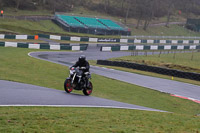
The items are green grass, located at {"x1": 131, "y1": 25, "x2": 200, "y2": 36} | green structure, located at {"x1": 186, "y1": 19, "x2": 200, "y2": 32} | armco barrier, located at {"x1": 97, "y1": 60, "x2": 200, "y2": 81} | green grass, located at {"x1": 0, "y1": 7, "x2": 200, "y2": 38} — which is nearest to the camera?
armco barrier, located at {"x1": 97, "y1": 60, "x2": 200, "y2": 81}

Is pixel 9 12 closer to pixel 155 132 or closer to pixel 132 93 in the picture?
pixel 132 93

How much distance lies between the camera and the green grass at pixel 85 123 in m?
7.65

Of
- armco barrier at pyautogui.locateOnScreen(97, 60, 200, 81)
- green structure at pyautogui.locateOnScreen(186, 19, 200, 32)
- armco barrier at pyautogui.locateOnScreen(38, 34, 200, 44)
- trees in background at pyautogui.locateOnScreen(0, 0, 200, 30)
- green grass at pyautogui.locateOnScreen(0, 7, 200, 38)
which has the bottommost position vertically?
armco barrier at pyautogui.locateOnScreen(97, 60, 200, 81)

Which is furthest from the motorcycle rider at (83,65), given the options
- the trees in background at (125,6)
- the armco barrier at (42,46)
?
the trees in background at (125,6)

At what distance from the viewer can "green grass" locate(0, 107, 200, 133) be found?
25.1ft

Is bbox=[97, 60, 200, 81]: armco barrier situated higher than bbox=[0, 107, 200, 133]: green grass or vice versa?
bbox=[0, 107, 200, 133]: green grass

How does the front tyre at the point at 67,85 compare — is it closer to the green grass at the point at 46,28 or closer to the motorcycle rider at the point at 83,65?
the motorcycle rider at the point at 83,65

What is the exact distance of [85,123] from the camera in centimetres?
858

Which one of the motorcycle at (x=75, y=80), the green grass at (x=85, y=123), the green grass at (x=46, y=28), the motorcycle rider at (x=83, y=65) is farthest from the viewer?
the green grass at (x=46, y=28)

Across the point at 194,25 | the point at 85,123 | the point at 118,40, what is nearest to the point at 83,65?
the point at 85,123

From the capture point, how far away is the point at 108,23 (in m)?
78.1

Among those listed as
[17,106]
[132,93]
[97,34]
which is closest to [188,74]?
[132,93]

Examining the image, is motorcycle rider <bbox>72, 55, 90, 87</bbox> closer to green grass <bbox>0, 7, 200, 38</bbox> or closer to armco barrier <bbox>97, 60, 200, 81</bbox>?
armco barrier <bbox>97, 60, 200, 81</bbox>

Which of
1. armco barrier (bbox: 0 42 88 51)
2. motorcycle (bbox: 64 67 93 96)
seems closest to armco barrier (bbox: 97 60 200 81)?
armco barrier (bbox: 0 42 88 51)
